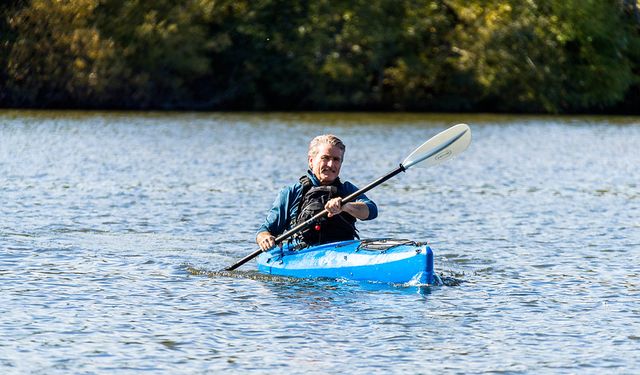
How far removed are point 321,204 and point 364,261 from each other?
56 cm

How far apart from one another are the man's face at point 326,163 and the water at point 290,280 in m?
0.85

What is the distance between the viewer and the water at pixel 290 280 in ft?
25.1

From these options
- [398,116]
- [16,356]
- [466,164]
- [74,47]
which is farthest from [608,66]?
[16,356]

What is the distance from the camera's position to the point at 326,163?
999 cm

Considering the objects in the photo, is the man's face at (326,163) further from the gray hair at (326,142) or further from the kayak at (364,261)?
the kayak at (364,261)

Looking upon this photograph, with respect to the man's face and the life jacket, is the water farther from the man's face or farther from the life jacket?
the man's face

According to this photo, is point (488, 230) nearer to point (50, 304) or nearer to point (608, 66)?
point (50, 304)

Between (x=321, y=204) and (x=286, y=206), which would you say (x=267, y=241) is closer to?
(x=286, y=206)

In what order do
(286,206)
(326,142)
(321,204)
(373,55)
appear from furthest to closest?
(373,55) → (286,206) → (321,204) → (326,142)

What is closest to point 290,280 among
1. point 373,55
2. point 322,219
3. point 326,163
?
point 322,219

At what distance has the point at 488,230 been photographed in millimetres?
14375

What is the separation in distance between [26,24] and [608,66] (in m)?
19.5

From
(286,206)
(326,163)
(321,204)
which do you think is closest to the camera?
(326,163)

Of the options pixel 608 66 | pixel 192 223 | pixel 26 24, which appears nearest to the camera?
pixel 192 223
